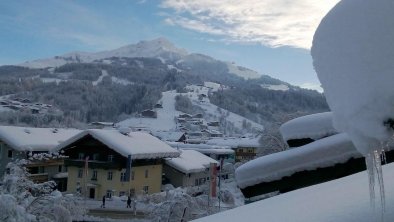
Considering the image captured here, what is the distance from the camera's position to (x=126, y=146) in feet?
107

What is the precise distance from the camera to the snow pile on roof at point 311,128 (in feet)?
12.4

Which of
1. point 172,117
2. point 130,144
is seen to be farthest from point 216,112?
point 130,144

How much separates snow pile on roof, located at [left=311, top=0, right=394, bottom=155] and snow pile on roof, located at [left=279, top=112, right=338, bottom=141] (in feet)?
7.97

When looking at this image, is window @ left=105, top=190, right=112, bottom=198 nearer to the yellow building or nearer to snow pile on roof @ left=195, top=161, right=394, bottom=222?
the yellow building

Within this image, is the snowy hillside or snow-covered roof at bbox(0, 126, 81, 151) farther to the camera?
the snowy hillside

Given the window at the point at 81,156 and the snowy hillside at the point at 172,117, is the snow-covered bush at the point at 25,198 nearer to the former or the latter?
the window at the point at 81,156

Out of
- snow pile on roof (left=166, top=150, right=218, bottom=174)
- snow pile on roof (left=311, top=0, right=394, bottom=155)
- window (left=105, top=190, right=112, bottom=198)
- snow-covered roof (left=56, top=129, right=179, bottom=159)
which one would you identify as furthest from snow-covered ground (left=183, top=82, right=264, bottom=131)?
snow pile on roof (left=311, top=0, right=394, bottom=155)

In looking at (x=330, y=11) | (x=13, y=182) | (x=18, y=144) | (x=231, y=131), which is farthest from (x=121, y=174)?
(x=231, y=131)

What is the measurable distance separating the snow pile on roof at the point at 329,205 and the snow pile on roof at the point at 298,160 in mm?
216

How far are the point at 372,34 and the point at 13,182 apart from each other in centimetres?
1420

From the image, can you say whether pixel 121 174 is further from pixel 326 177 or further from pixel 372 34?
pixel 372 34

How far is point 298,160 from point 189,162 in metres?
38.6

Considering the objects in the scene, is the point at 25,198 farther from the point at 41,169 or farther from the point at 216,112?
the point at 216,112

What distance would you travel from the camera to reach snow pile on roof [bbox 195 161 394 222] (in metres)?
2.45
